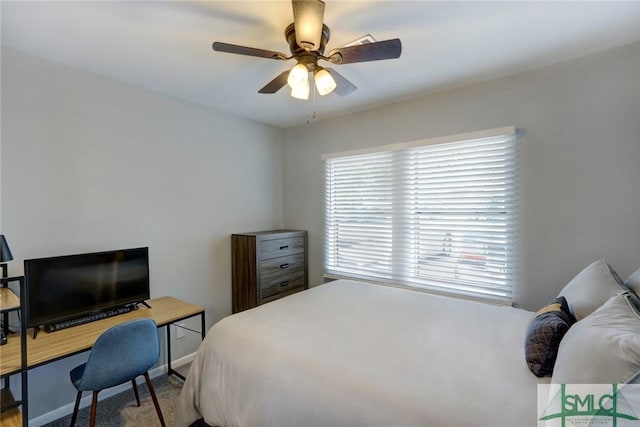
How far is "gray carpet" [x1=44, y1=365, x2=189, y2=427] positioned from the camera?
6.72ft

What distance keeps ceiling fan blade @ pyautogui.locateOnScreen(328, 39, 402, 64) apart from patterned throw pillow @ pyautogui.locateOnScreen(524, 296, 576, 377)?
57.7 inches

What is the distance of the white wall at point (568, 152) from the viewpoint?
1.99m

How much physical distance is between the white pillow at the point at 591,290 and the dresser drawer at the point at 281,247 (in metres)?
2.46

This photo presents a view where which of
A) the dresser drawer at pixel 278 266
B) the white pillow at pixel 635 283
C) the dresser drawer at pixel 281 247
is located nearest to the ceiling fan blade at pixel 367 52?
Result: the white pillow at pixel 635 283

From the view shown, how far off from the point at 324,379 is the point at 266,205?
2.68 meters

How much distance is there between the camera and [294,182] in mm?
3811

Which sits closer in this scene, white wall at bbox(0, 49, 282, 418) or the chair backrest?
the chair backrest

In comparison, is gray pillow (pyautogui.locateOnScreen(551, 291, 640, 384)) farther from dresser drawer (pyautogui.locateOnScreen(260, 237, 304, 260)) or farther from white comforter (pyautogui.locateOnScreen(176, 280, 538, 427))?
dresser drawer (pyautogui.locateOnScreen(260, 237, 304, 260))

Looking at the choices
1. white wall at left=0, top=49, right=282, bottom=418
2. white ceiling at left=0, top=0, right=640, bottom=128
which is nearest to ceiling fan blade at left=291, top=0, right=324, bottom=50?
white ceiling at left=0, top=0, right=640, bottom=128

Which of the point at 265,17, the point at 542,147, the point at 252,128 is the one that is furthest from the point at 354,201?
the point at 265,17

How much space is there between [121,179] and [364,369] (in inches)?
93.6

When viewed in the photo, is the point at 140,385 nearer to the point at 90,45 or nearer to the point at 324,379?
the point at 324,379

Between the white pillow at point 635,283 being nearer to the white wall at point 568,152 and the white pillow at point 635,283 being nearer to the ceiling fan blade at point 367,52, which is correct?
the white wall at point 568,152

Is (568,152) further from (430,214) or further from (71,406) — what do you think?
(71,406)
